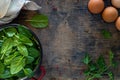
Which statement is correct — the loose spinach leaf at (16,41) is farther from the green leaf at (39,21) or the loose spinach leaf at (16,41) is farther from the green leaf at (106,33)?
the green leaf at (106,33)

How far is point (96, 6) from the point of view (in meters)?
0.98

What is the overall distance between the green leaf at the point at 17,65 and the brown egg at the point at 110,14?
0.34 metres

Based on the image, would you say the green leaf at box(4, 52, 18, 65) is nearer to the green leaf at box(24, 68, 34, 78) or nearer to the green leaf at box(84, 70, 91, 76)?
the green leaf at box(24, 68, 34, 78)

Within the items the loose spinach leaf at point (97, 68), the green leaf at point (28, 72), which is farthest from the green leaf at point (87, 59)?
the green leaf at point (28, 72)

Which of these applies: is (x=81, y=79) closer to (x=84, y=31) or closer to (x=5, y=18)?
(x=84, y=31)

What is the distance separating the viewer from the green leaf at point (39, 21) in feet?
3.36

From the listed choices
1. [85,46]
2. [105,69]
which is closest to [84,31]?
[85,46]

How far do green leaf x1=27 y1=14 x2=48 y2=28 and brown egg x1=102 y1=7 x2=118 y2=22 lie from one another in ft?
0.72

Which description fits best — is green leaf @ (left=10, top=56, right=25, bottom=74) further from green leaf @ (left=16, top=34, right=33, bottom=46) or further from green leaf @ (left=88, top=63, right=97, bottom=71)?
green leaf @ (left=88, top=63, right=97, bottom=71)

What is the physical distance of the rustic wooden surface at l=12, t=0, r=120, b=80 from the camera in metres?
1.05

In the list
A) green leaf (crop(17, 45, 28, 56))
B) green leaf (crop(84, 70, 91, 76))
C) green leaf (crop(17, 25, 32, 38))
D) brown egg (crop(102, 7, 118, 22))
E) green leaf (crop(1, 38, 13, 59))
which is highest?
brown egg (crop(102, 7, 118, 22))

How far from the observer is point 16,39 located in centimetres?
96

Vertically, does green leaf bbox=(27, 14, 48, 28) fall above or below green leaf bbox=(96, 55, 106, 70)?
above

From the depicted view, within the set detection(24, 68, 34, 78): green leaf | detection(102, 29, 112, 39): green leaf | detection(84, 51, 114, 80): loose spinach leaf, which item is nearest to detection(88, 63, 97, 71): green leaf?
detection(84, 51, 114, 80): loose spinach leaf
